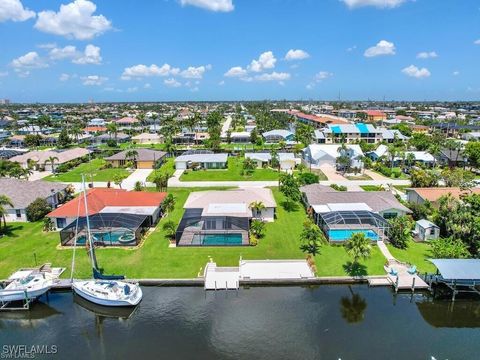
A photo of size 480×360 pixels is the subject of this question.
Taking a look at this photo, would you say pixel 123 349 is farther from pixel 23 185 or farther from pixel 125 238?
pixel 23 185

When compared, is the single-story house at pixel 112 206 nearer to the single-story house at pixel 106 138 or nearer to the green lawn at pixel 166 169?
the green lawn at pixel 166 169

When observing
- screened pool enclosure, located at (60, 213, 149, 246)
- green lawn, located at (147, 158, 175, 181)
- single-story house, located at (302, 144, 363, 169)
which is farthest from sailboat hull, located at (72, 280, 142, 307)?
single-story house, located at (302, 144, 363, 169)

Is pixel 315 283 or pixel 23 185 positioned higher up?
pixel 23 185

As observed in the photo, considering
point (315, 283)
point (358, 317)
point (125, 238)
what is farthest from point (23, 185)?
point (358, 317)

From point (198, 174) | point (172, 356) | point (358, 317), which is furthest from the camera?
point (198, 174)

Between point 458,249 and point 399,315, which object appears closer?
point 399,315

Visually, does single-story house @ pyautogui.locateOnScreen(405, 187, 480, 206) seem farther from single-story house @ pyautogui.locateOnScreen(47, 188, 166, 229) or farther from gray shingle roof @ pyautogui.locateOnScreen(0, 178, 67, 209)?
gray shingle roof @ pyautogui.locateOnScreen(0, 178, 67, 209)
